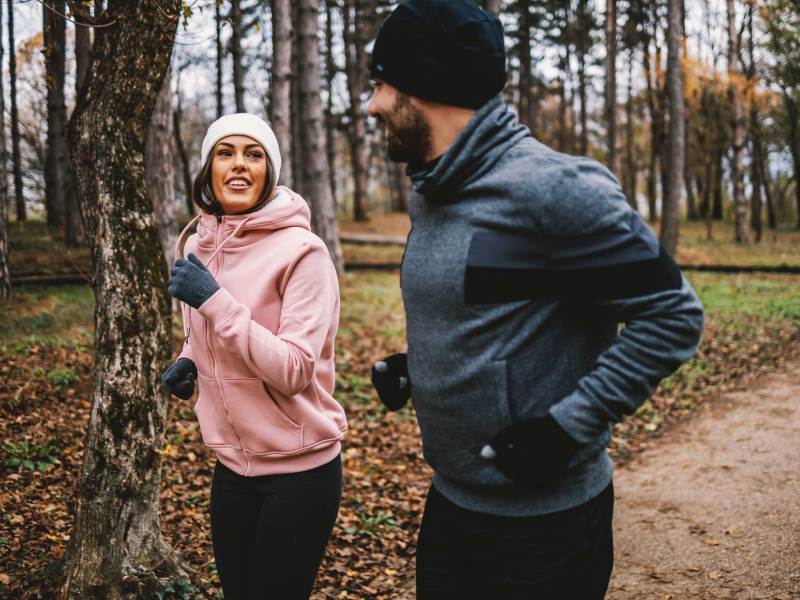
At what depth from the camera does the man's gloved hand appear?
2.37 meters

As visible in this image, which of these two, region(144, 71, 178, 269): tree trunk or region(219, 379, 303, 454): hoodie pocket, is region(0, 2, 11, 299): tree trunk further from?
region(219, 379, 303, 454): hoodie pocket

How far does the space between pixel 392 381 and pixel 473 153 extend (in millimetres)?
802

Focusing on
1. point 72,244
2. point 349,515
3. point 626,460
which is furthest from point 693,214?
point 349,515

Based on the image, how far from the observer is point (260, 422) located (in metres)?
2.50

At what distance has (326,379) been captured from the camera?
268 cm

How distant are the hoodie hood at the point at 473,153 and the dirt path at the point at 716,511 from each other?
3.35 meters

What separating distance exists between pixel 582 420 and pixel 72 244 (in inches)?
720

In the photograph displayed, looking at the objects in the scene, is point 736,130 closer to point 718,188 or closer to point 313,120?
point 718,188

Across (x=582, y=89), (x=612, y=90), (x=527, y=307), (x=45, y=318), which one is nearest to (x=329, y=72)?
(x=582, y=89)

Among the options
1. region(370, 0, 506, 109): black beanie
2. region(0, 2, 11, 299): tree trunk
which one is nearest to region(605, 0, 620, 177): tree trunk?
region(0, 2, 11, 299): tree trunk

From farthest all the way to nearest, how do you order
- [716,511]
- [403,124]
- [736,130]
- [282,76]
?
[736,130], [282,76], [716,511], [403,124]

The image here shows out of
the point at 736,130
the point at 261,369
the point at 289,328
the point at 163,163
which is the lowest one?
the point at 261,369

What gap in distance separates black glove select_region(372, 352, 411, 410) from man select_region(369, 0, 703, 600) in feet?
0.75

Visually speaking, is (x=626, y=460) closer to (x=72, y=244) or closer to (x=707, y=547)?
(x=707, y=547)
